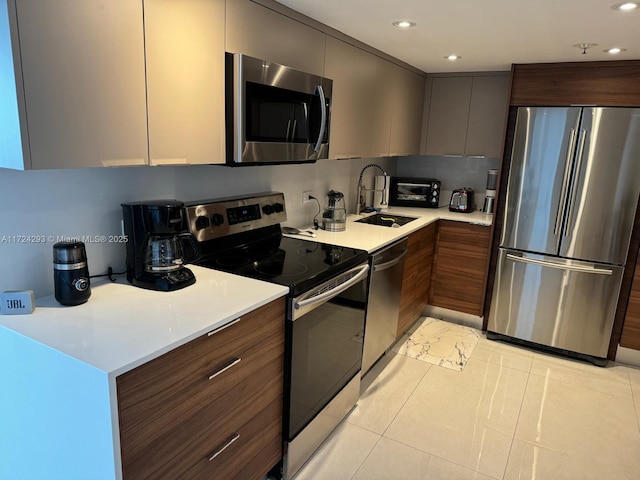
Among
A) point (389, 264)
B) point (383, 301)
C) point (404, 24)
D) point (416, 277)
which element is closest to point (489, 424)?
point (383, 301)

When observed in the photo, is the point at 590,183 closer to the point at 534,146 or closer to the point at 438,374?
the point at 534,146

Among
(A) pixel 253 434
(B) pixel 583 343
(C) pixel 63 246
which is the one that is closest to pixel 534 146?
(B) pixel 583 343

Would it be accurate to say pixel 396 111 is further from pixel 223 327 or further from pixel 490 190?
pixel 223 327

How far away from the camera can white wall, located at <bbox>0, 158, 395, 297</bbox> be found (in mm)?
1457

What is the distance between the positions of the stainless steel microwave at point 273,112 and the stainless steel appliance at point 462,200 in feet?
6.00

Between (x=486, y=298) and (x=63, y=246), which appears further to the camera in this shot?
(x=486, y=298)

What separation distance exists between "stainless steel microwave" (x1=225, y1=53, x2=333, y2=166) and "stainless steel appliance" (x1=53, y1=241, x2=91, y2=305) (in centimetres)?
70

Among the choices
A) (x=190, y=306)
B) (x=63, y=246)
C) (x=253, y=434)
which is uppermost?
(x=63, y=246)

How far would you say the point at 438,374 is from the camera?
2889 millimetres

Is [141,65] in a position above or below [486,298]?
above

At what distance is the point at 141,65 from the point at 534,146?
2648 millimetres

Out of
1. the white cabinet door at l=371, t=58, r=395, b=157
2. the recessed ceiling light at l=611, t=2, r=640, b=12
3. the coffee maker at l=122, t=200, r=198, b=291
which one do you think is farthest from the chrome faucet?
the coffee maker at l=122, t=200, r=198, b=291

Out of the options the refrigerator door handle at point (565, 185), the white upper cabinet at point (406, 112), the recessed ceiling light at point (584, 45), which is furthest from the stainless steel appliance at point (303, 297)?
the recessed ceiling light at point (584, 45)

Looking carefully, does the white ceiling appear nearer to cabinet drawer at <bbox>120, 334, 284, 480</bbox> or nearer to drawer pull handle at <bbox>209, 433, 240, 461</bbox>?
cabinet drawer at <bbox>120, 334, 284, 480</bbox>
